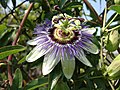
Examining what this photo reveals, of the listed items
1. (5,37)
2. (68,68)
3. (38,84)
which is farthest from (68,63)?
(5,37)

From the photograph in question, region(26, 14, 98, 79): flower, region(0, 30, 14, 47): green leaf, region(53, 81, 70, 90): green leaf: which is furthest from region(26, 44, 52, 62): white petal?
region(0, 30, 14, 47): green leaf

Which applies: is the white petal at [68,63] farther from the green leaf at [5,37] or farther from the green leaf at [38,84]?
the green leaf at [5,37]

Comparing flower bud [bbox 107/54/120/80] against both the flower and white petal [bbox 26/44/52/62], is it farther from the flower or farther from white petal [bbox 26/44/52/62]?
white petal [bbox 26/44/52/62]

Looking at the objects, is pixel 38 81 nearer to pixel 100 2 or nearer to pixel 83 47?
pixel 83 47

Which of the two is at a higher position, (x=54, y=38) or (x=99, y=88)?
(x=54, y=38)

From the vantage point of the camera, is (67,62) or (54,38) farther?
(54,38)

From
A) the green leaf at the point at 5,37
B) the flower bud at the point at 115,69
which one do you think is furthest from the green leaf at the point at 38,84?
the green leaf at the point at 5,37

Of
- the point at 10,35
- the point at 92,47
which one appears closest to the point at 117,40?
the point at 92,47
